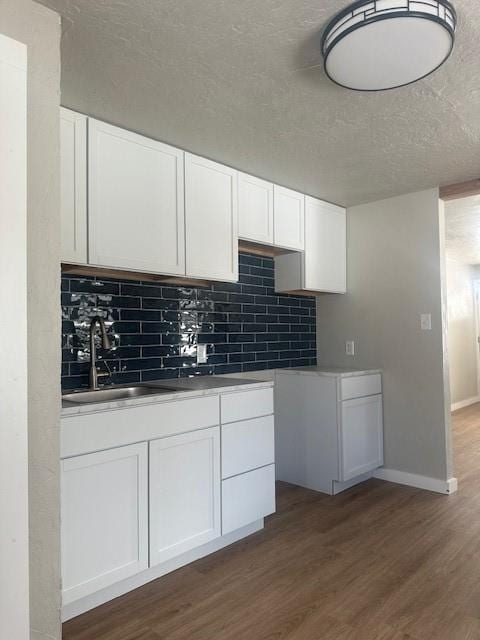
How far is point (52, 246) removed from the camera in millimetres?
1482

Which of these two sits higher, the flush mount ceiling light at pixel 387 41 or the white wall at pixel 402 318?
the flush mount ceiling light at pixel 387 41

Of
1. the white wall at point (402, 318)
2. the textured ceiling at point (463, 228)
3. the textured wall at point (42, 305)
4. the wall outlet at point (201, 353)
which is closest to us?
the textured wall at point (42, 305)

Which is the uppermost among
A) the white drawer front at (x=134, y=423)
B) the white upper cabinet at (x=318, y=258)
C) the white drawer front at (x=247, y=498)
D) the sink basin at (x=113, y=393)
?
the white upper cabinet at (x=318, y=258)

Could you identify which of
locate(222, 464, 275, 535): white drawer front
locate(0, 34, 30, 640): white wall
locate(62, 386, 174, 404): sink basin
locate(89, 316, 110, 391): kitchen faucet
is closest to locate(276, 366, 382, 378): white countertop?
locate(222, 464, 275, 535): white drawer front

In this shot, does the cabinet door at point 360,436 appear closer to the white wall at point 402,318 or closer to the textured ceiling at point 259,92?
the white wall at point 402,318

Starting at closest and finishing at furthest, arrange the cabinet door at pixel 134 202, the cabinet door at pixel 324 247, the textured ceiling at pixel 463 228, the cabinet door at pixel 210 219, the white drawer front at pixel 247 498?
the cabinet door at pixel 134 202 → the white drawer front at pixel 247 498 → the cabinet door at pixel 210 219 → the cabinet door at pixel 324 247 → the textured ceiling at pixel 463 228

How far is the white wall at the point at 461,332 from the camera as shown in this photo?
6.68 meters

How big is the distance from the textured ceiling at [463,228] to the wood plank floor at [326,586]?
2.39m

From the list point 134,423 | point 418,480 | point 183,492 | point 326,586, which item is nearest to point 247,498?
point 183,492

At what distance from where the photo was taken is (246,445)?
258 centimetres

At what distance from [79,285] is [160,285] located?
530 millimetres

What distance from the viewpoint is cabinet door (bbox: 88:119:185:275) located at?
7.24ft

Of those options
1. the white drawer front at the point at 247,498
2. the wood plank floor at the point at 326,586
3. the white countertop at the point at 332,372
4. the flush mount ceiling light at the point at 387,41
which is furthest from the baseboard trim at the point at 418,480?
the flush mount ceiling light at the point at 387,41

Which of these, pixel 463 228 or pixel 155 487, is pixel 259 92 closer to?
pixel 155 487
